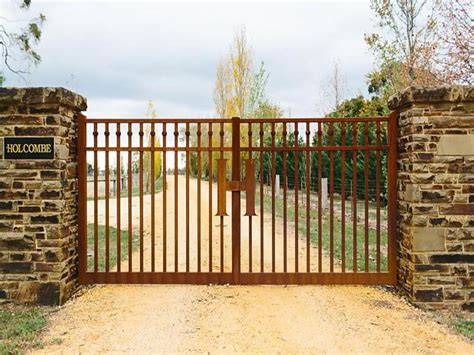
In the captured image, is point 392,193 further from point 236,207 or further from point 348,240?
point 348,240

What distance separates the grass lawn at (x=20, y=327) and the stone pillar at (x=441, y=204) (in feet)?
12.8

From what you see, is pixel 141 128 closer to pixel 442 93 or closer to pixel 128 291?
pixel 128 291

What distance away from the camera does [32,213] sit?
476 centimetres

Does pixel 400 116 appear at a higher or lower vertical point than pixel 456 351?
higher

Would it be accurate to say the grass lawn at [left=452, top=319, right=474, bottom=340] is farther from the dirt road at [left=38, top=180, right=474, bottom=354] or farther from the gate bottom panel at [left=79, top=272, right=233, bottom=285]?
the gate bottom panel at [left=79, top=272, right=233, bottom=285]

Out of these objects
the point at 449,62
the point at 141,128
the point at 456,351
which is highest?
the point at 449,62

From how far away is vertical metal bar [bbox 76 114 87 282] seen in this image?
17.1 ft

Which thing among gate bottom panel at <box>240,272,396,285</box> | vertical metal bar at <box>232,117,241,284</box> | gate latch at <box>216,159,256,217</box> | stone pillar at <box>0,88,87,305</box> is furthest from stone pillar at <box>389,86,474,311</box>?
stone pillar at <box>0,88,87,305</box>

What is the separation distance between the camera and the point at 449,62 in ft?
33.9

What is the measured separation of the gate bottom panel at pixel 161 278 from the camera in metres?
5.25

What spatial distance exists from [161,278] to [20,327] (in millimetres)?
1646

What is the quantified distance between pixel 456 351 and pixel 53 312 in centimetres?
393

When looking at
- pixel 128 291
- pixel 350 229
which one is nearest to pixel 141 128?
pixel 128 291

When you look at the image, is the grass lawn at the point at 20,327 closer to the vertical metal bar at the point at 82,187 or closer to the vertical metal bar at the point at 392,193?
the vertical metal bar at the point at 82,187
